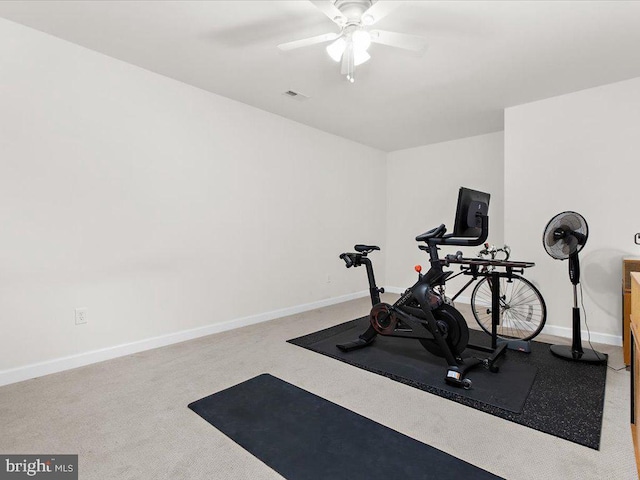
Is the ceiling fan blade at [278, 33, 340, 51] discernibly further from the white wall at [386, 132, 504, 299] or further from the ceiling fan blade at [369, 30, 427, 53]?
the white wall at [386, 132, 504, 299]

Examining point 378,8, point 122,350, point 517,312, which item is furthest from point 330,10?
point 517,312

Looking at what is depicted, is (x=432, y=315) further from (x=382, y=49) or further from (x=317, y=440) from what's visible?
(x=382, y=49)

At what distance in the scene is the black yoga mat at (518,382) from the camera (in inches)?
77.5

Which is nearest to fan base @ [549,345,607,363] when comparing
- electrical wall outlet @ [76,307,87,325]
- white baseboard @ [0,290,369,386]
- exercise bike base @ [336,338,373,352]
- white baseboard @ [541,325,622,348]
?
white baseboard @ [541,325,622,348]

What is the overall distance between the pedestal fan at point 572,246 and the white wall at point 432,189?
191 centimetres

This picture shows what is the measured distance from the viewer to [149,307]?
10.5 feet

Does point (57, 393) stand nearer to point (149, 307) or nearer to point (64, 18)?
point (149, 307)

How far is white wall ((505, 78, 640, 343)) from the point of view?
3309 millimetres

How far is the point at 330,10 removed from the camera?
2027 millimetres

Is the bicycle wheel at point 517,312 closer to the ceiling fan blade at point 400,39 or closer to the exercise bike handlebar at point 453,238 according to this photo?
the exercise bike handlebar at point 453,238

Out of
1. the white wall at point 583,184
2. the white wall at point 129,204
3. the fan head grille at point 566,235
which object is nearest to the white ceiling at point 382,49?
the white wall at point 583,184

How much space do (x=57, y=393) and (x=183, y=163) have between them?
7.33 ft

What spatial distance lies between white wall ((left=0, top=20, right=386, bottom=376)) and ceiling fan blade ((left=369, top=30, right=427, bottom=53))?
2195 mm

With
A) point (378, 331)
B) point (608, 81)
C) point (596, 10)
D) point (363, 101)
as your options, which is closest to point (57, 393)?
point (378, 331)
